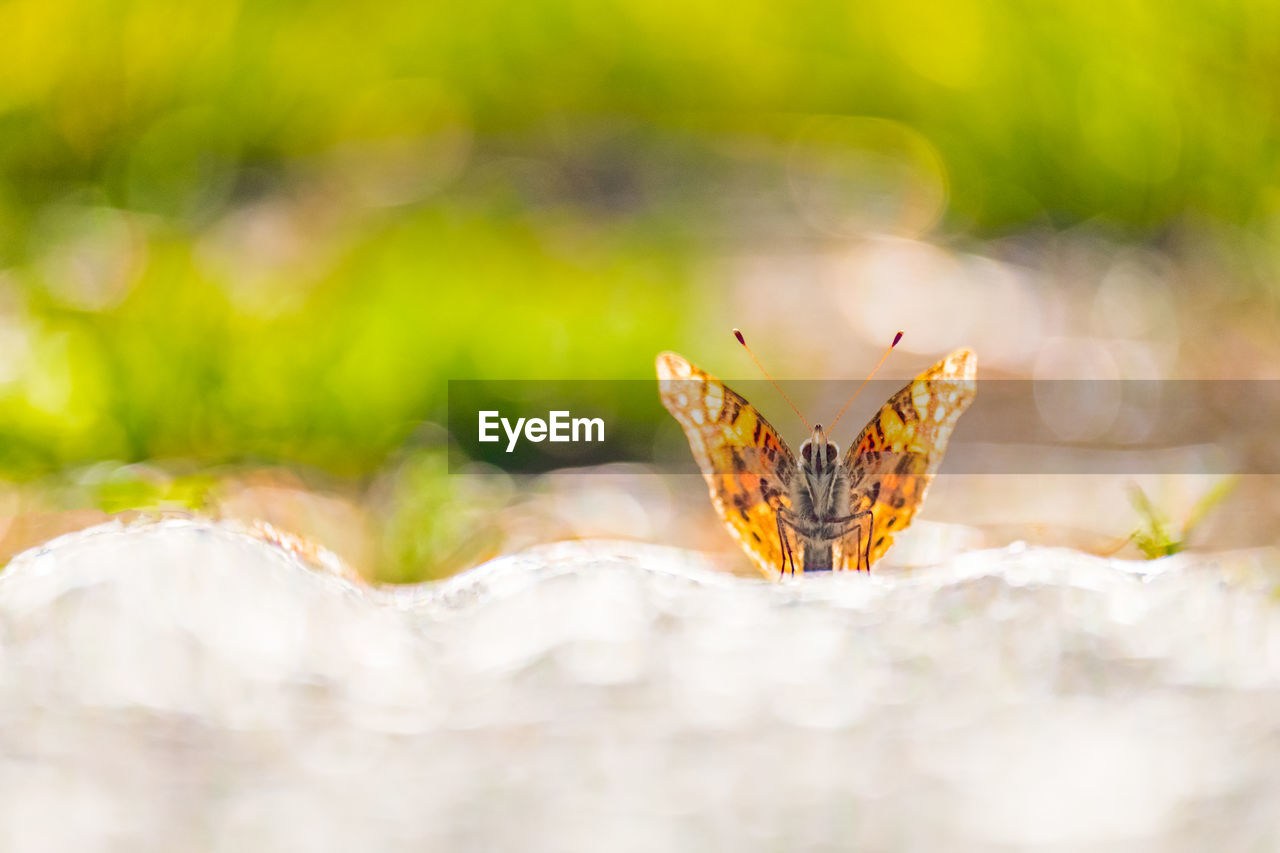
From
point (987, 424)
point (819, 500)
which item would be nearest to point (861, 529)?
point (819, 500)

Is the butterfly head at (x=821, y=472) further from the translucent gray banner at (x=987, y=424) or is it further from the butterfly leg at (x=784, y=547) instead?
the translucent gray banner at (x=987, y=424)

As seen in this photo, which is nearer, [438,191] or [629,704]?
[629,704]

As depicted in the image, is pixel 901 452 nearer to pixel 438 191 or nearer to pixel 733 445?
pixel 733 445

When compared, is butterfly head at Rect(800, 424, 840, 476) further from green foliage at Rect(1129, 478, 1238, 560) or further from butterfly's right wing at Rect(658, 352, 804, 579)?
green foliage at Rect(1129, 478, 1238, 560)

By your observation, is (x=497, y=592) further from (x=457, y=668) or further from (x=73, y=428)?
(x=73, y=428)

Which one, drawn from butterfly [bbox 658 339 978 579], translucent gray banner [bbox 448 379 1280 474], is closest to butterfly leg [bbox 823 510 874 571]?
butterfly [bbox 658 339 978 579]

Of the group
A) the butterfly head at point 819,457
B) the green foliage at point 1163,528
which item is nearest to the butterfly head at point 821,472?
the butterfly head at point 819,457
